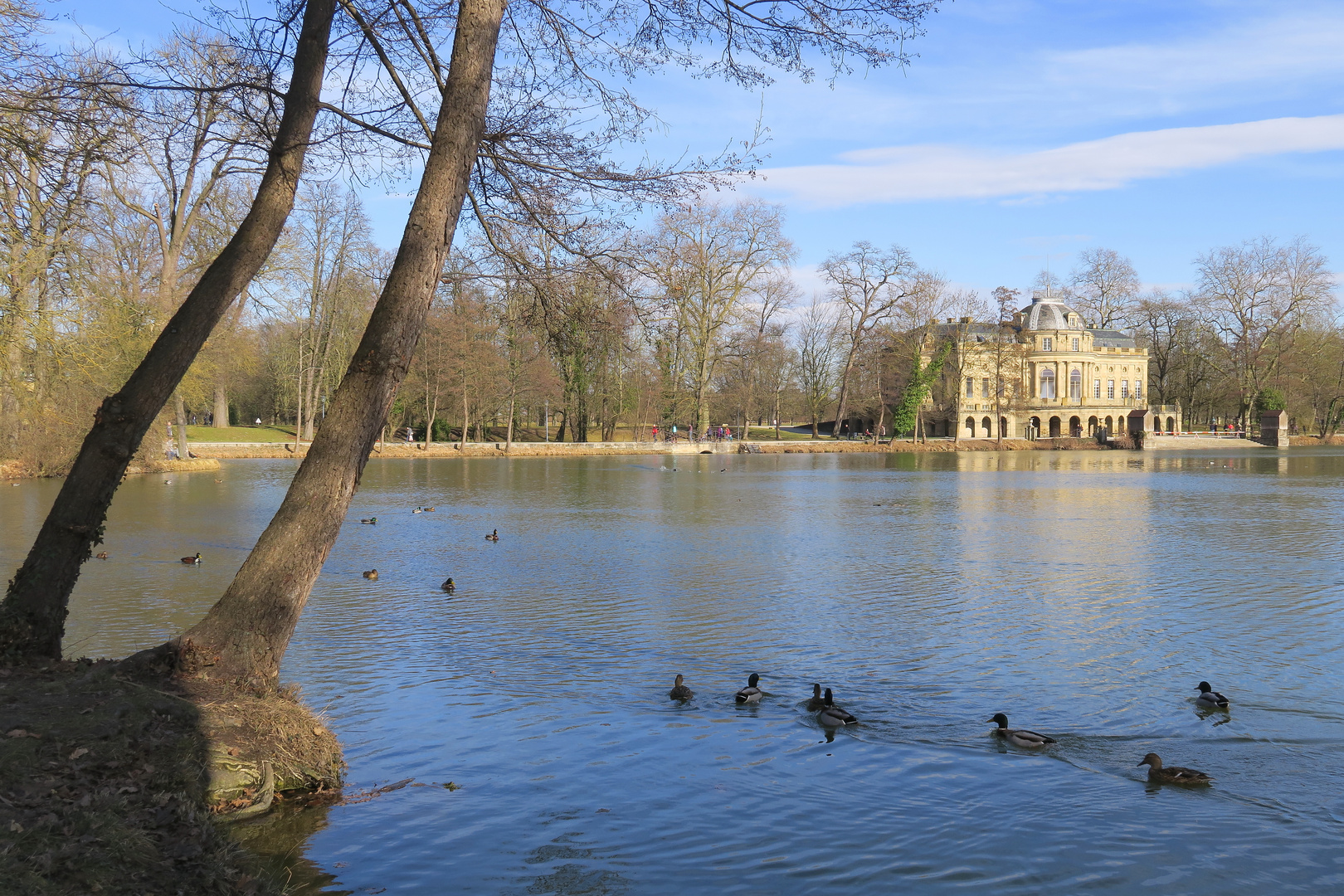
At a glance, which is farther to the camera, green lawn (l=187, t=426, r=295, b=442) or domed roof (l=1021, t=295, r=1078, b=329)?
domed roof (l=1021, t=295, r=1078, b=329)

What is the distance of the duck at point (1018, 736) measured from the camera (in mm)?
7750

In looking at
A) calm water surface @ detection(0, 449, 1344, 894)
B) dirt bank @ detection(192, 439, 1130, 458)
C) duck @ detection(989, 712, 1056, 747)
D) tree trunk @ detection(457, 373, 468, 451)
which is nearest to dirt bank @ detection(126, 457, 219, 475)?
dirt bank @ detection(192, 439, 1130, 458)

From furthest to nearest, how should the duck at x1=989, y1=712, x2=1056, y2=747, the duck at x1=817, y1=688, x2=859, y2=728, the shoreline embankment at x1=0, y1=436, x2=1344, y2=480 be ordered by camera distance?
the shoreline embankment at x1=0, y1=436, x2=1344, y2=480, the duck at x1=817, y1=688, x2=859, y2=728, the duck at x1=989, y1=712, x2=1056, y2=747

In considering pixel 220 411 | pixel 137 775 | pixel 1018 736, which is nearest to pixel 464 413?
pixel 220 411

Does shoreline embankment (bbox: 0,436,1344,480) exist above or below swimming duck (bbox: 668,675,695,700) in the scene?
above

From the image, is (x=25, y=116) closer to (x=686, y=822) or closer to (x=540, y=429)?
(x=686, y=822)

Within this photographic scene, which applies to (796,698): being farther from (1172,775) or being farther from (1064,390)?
(1064,390)

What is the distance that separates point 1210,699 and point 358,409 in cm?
776

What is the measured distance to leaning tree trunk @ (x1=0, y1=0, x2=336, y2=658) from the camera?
20.0 ft

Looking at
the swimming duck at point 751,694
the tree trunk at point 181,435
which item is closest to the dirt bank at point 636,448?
the tree trunk at point 181,435

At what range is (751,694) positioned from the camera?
899 cm

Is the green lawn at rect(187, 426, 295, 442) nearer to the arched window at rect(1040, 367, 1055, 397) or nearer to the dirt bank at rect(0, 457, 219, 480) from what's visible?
the dirt bank at rect(0, 457, 219, 480)

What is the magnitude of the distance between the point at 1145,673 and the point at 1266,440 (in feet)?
258

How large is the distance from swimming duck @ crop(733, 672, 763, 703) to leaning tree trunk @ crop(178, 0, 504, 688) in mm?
4197
